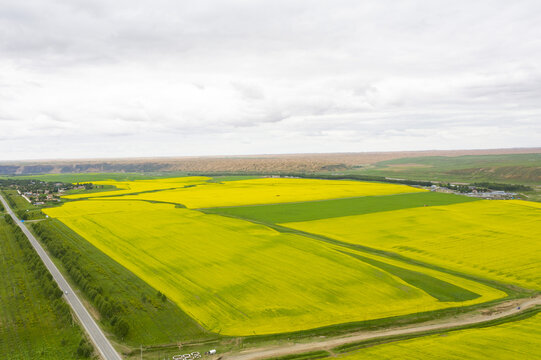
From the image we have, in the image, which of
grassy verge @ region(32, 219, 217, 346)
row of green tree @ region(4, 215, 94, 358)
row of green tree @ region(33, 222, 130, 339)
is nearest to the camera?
row of green tree @ region(4, 215, 94, 358)

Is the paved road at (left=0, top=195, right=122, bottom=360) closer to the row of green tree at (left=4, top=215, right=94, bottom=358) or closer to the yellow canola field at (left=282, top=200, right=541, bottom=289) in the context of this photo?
the row of green tree at (left=4, top=215, right=94, bottom=358)

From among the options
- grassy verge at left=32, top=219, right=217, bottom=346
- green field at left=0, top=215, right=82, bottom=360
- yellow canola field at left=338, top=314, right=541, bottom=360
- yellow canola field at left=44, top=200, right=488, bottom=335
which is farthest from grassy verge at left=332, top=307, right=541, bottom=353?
green field at left=0, top=215, right=82, bottom=360

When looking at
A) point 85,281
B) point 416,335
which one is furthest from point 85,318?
point 416,335

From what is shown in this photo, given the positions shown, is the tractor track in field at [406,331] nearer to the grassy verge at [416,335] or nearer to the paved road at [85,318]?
the grassy verge at [416,335]

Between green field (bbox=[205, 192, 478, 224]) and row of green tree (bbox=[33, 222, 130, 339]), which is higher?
green field (bbox=[205, 192, 478, 224])

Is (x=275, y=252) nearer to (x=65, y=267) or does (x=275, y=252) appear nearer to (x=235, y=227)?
(x=235, y=227)

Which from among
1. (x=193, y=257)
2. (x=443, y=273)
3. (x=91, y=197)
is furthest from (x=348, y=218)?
(x=91, y=197)

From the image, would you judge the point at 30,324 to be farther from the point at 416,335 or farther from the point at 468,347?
the point at 468,347

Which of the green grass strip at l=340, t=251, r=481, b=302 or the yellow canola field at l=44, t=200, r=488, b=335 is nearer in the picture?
the yellow canola field at l=44, t=200, r=488, b=335
